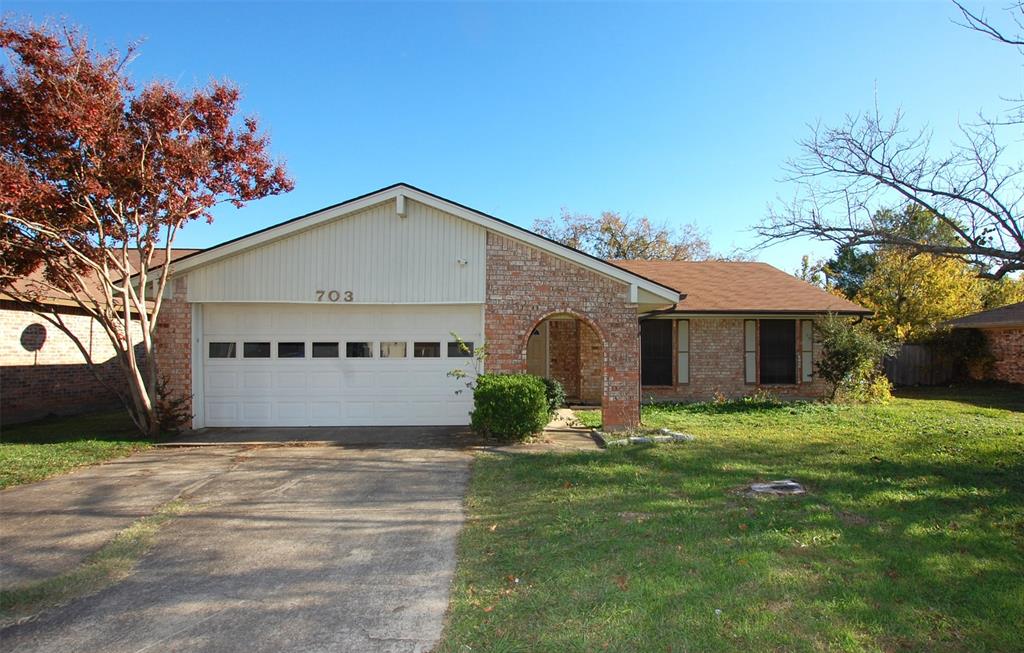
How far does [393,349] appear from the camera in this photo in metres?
11.2

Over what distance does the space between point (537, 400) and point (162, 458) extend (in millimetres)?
5856

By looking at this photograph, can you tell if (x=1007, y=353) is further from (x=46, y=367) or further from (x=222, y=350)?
(x=46, y=367)

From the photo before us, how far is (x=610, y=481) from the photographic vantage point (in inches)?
275

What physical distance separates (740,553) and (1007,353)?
850 inches

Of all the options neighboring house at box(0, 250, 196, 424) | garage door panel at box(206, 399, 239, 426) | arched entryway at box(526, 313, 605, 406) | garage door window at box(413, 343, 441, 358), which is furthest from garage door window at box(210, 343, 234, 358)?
arched entryway at box(526, 313, 605, 406)

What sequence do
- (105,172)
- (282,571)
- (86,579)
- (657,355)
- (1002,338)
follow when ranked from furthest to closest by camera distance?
1. (1002,338)
2. (657,355)
3. (105,172)
4. (282,571)
5. (86,579)

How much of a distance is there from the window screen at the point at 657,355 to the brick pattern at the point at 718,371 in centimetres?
18

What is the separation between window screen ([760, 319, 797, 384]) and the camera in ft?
49.9

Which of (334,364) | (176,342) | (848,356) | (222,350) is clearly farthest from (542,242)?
(848,356)

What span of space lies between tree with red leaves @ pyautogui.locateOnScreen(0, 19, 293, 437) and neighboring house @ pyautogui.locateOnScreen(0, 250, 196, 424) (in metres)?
1.95

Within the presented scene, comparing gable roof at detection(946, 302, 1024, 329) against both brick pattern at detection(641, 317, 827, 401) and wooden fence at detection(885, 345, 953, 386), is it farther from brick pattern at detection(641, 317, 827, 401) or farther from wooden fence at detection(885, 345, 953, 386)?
brick pattern at detection(641, 317, 827, 401)

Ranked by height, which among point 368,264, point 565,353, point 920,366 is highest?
point 368,264

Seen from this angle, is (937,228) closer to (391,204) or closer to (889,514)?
(889,514)

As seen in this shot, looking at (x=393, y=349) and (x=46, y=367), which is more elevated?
(x=393, y=349)
